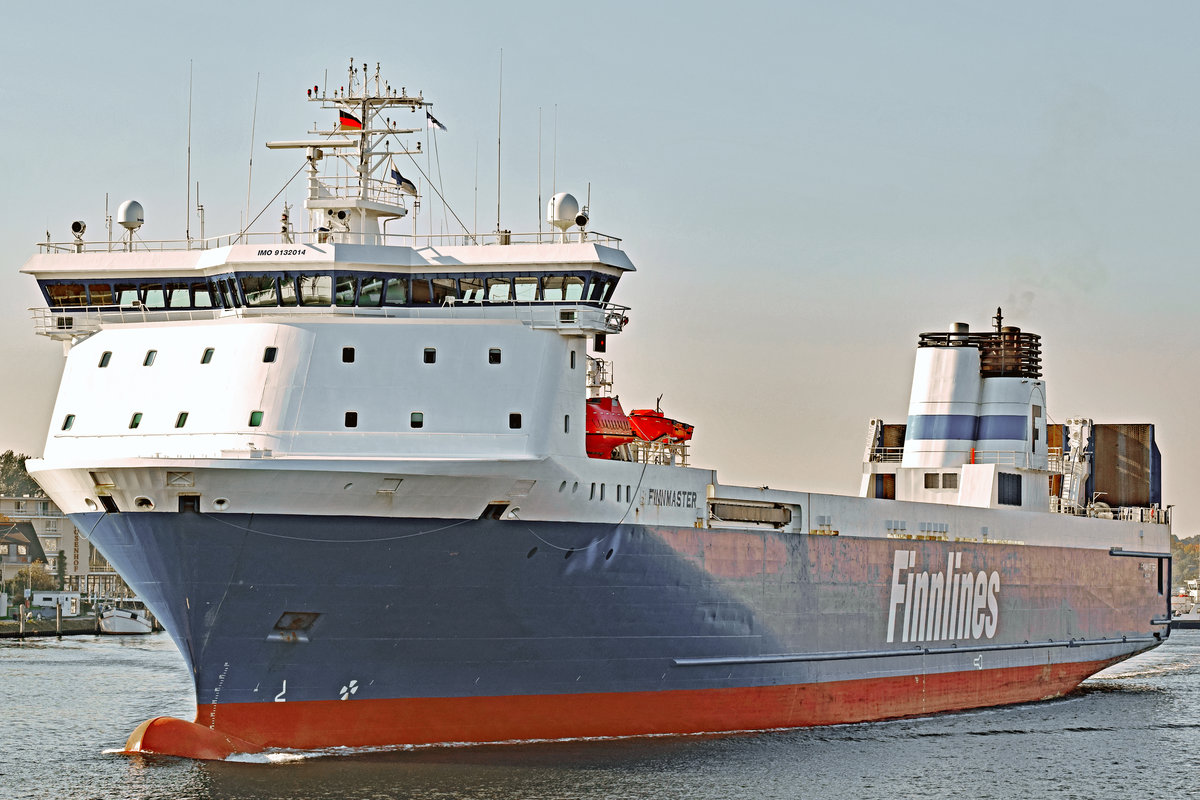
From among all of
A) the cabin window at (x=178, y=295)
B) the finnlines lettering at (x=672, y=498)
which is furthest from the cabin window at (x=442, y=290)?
the finnlines lettering at (x=672, y=498)

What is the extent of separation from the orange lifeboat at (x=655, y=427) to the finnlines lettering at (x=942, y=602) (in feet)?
22.2

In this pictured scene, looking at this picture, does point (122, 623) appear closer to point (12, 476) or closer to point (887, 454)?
point (887, 454)

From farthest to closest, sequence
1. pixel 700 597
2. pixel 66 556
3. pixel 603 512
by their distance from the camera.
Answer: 1. pixel 66 556
2. pixel 700 597
3. pixel 603 512

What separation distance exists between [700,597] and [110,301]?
32.8 ft

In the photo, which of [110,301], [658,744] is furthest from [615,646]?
[110,301]

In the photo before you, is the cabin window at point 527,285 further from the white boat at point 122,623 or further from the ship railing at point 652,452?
the white boat at point 122,623

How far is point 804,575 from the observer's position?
27266 mm

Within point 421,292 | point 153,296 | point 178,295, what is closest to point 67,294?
point 153,296

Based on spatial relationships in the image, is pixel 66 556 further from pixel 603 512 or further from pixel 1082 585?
Answer: pixel 603 512

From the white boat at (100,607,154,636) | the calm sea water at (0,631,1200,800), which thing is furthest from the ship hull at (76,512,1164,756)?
the white boat at (100,607,154,636)

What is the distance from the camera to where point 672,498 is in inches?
968

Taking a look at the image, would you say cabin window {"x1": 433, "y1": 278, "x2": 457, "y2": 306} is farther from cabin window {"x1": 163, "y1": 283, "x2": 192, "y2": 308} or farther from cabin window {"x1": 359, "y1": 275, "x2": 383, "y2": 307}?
cabin window {"x1": 163, "y1": 283, "x2": 192, "y2": 308}

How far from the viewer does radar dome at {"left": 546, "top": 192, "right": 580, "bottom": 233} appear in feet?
76.9

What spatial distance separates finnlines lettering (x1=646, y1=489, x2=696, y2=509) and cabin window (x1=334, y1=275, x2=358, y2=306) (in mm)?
5342
